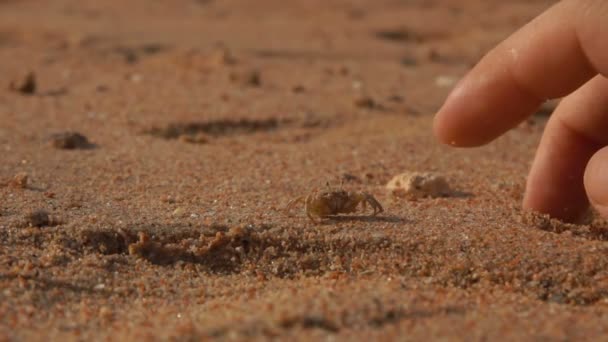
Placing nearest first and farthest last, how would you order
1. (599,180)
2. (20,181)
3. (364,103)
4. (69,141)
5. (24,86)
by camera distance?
1. (599,180)
2. (20,181)
3. (69,141)
4. (364,103)
5. (24,86)

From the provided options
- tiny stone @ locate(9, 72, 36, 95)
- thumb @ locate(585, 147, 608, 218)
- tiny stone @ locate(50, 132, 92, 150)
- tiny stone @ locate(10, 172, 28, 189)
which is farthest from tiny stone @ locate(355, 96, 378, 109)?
thumb @ locate(585, 147, 608, 218)

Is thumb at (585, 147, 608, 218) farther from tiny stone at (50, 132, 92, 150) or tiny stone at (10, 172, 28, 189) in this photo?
tiny stone at (50, 132, 92, 150)

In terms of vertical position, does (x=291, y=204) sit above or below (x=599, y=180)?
below

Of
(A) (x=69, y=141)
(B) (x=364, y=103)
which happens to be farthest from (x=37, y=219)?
(B) (x=364, y=103)

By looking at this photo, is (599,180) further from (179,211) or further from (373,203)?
(179,211)

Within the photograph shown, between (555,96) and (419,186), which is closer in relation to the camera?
(555,96)

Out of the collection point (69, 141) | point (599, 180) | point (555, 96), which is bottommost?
point (69, 141)

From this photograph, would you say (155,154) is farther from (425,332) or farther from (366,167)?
(425,332)
